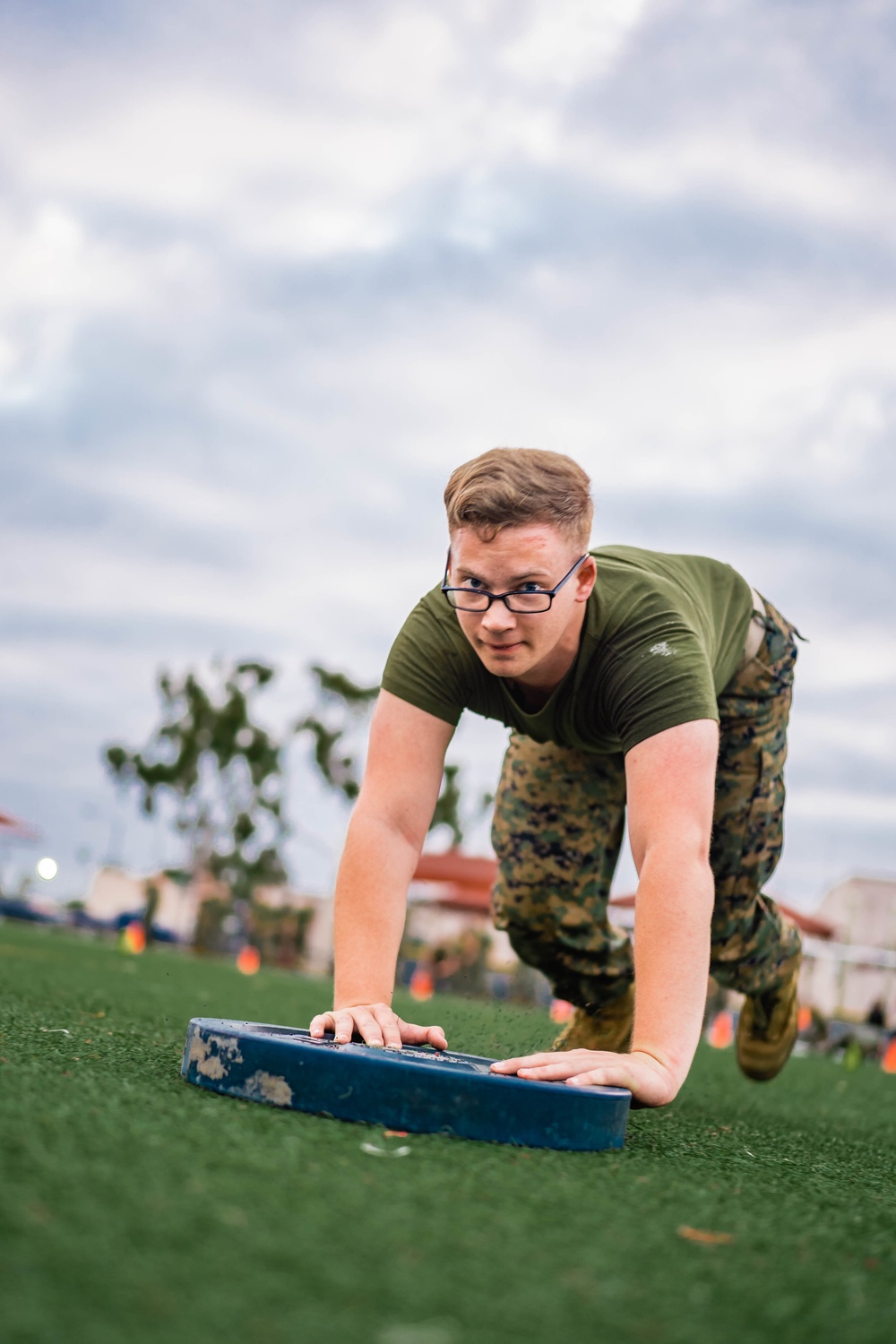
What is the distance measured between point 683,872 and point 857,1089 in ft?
17.5

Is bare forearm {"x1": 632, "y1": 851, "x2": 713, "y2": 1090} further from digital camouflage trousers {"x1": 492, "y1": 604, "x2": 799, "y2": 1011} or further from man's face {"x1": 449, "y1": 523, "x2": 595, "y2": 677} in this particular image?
digital camouflage trousers {"x1": 492, "y1": 604, "x2": 799, "y2": 1011}

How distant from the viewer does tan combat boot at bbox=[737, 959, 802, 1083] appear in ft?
14.4

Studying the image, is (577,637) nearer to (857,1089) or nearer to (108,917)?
(857,1089)

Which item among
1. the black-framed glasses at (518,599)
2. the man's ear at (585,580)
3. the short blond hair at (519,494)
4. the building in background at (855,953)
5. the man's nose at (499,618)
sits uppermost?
the short blond hair at (519,494)

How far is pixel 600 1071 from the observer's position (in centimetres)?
232

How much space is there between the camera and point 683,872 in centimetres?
255

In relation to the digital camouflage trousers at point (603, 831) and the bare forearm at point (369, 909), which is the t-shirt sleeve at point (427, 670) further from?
the digital camouflage trousers at point (603, 831)

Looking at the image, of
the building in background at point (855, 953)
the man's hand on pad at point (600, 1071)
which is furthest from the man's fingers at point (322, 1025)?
the building in background at point (855, 953)

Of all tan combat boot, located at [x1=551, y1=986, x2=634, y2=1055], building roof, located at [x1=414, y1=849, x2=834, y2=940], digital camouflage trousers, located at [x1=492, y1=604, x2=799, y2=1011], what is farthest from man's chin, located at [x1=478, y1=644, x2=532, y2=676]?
building roof, located at [x1=414, y1=849, x2=834, y2=940]

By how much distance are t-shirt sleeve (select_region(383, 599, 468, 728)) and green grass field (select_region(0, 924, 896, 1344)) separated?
1062 mm

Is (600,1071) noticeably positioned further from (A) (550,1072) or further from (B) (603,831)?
(B) (603,831)

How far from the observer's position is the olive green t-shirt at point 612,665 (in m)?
2.76

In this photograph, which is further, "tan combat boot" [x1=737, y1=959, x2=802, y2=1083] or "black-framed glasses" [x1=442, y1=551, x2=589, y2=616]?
"tan combat boot" [x1=737, y1=959, x2=802, y2=1083]

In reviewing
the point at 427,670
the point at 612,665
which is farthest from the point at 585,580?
the point at 427,670
